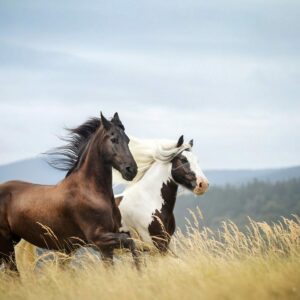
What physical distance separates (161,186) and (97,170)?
2.26m

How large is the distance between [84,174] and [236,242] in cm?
243

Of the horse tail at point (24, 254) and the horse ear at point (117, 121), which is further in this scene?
the horse tail at point (24, 254)

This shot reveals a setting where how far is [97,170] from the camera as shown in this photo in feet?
28.4

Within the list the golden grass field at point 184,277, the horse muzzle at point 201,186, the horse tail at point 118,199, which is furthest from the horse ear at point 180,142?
the golden grass field at point 184,277

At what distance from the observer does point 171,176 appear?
10750 mm

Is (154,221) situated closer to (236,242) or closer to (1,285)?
(236,242)

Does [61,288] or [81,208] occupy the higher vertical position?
[81,208]

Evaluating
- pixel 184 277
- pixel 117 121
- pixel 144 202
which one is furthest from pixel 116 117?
pixel 184 277

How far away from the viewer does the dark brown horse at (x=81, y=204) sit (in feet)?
27.3

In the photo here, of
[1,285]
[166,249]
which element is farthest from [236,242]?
[1,285]

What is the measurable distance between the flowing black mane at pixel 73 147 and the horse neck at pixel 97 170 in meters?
0.66

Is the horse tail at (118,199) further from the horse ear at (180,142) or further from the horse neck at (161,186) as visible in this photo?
the horse ear at (180,142)

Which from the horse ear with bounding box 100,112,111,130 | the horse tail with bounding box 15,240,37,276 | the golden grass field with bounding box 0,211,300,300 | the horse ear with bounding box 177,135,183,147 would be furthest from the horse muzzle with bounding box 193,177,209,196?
the horse tail with bounding box 15,240,37,276

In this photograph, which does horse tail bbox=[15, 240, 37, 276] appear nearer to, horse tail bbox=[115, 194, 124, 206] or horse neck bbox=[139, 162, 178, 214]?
horse tail bbox=[115, 194, 124, 206]
